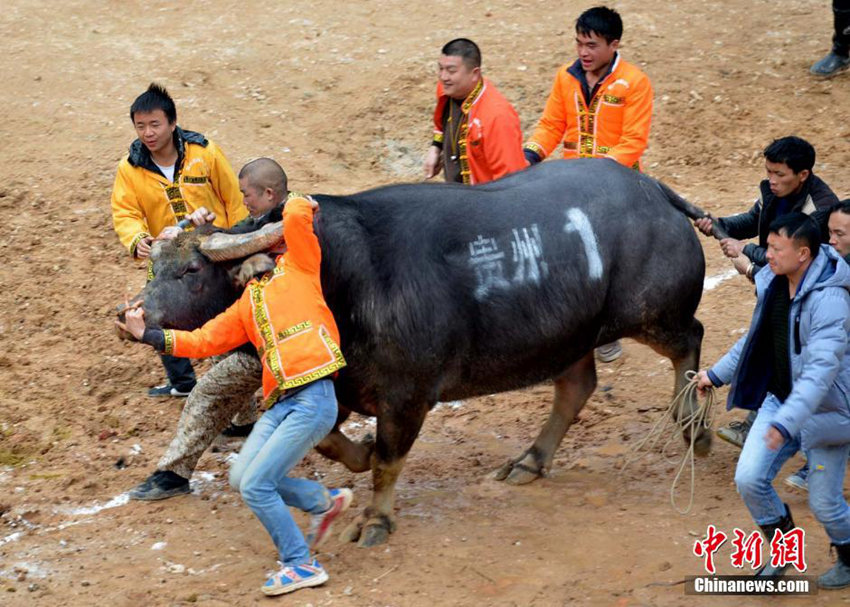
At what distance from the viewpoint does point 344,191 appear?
1094cm

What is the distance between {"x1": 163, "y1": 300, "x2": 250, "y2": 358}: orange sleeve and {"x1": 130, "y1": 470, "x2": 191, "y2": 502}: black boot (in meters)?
1.29

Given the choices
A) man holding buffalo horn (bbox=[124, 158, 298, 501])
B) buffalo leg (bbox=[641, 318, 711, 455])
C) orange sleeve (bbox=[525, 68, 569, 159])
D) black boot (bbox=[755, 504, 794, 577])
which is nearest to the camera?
black boot (bbox=[755, 504, 794, 577])

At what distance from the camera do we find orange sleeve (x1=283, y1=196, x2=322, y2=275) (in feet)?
19.1

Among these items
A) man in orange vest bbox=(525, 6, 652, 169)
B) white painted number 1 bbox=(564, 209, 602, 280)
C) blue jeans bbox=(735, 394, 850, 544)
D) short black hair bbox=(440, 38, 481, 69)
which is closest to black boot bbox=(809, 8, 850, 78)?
man in orange vest bbox=(525, 6, 652, 169)

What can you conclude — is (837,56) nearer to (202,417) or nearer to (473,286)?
(473,286)

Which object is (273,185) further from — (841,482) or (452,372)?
(841,482)

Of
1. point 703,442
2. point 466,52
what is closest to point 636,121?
point 466,52

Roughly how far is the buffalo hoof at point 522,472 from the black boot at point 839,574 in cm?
194

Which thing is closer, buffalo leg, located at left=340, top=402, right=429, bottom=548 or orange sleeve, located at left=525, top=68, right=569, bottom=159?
buffalo leg, located at left=340, top=402, right=429, bottom=548

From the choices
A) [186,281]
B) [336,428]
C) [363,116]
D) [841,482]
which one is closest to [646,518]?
[841,482]

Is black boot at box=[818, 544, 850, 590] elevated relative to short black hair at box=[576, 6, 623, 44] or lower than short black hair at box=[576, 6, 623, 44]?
lower

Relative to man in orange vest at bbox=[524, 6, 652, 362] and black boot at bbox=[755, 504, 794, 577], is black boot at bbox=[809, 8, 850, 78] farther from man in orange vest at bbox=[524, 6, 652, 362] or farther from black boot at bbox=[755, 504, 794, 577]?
black boot at bbox=[755, 504, 794, 577]

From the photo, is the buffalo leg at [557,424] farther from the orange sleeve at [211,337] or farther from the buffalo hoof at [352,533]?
the orange sleeve at [211,337]

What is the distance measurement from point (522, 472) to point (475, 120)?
2.49m
